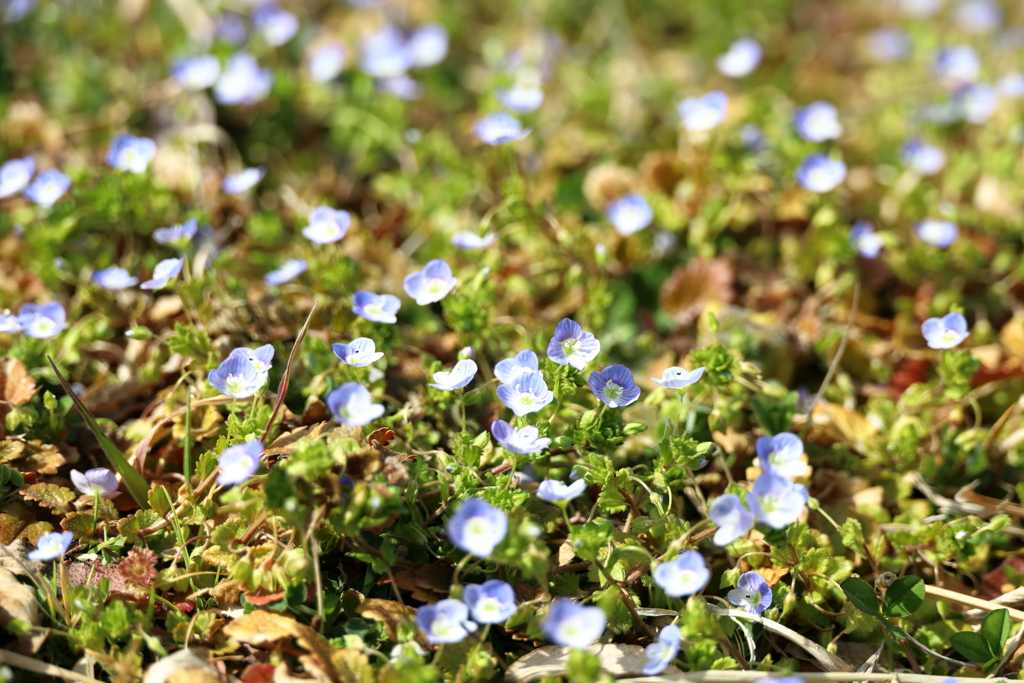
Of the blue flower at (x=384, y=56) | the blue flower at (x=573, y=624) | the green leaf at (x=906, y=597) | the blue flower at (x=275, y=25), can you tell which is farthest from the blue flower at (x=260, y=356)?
the blue flower at (x=275, y=25)

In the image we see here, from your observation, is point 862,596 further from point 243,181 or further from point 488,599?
point 243,181

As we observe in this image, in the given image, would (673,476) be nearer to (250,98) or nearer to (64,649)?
(64,649)

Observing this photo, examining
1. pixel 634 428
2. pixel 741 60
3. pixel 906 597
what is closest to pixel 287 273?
pixel 634 428

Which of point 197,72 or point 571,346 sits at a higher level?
point 197,72

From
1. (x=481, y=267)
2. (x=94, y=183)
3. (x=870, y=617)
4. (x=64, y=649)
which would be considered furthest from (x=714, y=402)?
(x=94, y=183)

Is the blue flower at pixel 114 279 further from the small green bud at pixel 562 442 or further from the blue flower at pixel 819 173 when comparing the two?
the blue flower at pixel 819 173

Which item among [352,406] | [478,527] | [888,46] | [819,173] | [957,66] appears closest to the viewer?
[478,527]

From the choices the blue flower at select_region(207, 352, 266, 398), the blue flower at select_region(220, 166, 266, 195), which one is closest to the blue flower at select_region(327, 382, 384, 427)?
the blue flower at select_region(207, 352, 266, 398)
